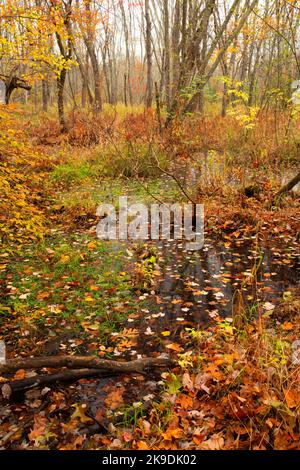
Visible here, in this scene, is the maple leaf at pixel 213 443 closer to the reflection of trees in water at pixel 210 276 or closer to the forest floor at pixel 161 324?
the forest floor at pixel 161 324

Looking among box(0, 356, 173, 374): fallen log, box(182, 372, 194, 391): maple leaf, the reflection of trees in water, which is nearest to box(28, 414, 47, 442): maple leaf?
box(0, 356, 173, 374): fallen log

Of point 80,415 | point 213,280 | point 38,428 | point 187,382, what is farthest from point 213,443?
point 213,280

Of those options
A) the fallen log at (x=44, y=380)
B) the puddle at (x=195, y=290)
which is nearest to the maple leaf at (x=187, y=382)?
the puddle at (x=195, y=290)

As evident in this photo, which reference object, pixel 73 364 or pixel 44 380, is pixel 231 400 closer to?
pixel 73 364

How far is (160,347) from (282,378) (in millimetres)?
1264

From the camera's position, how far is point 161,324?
402 centimetres

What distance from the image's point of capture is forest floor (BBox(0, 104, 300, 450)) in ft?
8.46

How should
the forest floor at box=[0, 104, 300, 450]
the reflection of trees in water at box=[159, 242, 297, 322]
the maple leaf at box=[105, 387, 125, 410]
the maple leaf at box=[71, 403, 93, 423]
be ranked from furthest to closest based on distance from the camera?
the reflection of trees in water at box=[159, 242, 297, 322], the maple leaf at box=[105, 387, 125, 410], the maple leaf at box=[71, 403, 93, 423], the forest floor at box=[0, 104, 300, 450]

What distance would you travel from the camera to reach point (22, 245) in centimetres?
596

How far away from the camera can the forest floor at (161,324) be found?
102 inches

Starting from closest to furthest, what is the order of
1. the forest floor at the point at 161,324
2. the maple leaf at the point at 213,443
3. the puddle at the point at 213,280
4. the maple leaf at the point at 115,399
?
the maple leaf at the point at 213,443 → the forest floor at the point at 161,324 → the maple leaf at the point at 115,399 → the puddle at the point at 213,280

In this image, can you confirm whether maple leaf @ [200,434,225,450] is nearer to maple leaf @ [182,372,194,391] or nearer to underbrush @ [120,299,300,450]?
underbrush @ [120,299,300,450]
